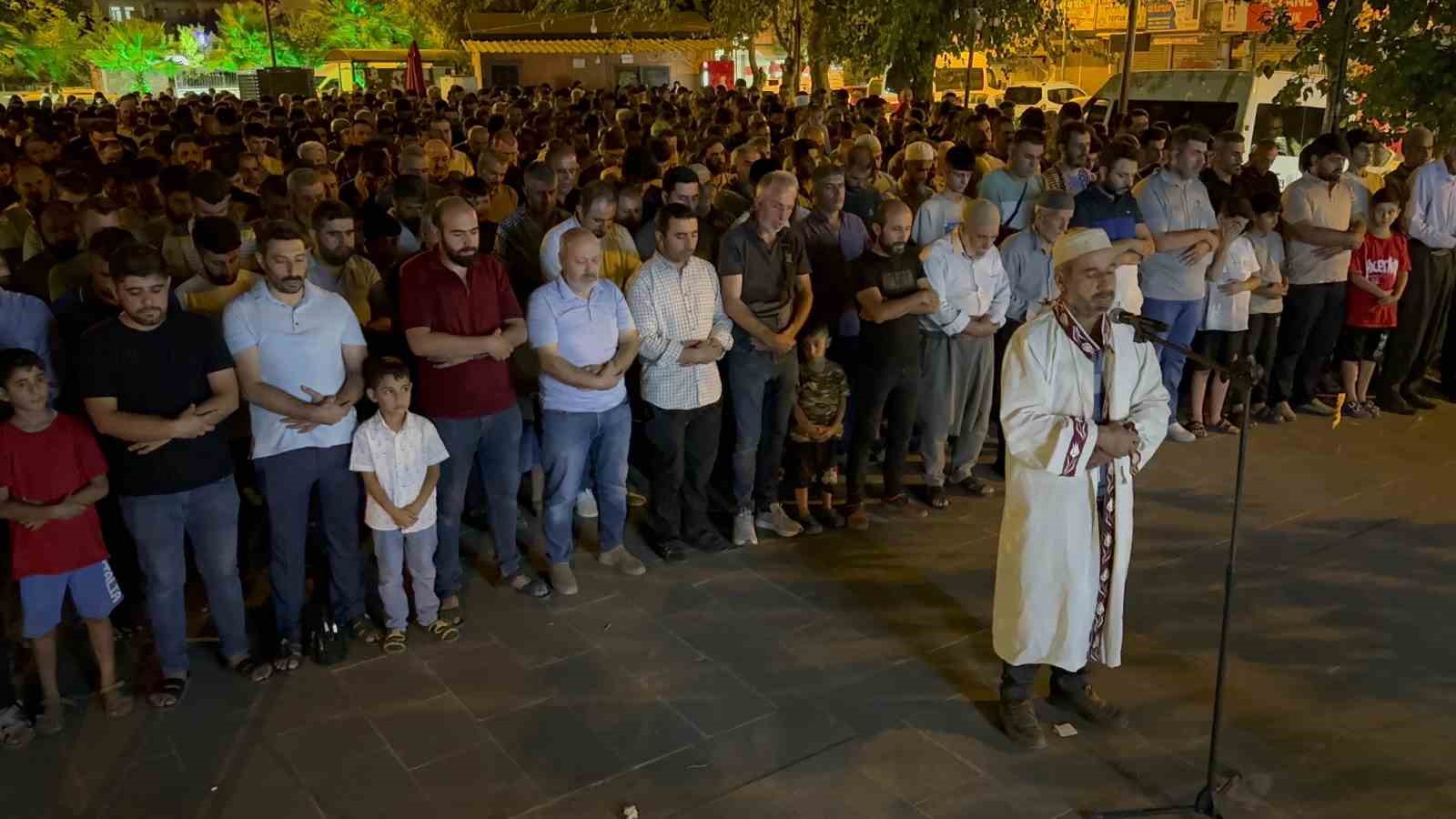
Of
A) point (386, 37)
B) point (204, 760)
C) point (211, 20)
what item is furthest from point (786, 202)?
point (211, 20)

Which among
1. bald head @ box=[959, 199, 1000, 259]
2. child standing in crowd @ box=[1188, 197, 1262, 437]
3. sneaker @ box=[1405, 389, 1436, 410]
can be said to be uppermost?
bald head @ box=[959, 199, 1000, 259]

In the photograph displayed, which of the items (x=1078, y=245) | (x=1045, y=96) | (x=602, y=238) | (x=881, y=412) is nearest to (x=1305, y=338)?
(x=881, y=412)

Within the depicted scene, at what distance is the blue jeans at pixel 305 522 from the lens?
4.93m

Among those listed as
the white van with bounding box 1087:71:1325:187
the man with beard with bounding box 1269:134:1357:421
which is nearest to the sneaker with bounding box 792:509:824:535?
the man with beard with bounding box 1269:134:1357:421

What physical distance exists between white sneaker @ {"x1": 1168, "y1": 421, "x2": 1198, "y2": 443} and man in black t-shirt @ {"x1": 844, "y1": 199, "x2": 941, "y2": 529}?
91.7 inches

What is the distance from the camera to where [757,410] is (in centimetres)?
623

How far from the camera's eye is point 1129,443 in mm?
4059

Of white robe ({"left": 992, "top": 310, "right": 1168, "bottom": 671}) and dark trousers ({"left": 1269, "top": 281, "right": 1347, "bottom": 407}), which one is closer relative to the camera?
white robe ({"left": 992, "top": 310, "right": 1168, "bottom": 671})

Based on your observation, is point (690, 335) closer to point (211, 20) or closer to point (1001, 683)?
point (1001, 683)

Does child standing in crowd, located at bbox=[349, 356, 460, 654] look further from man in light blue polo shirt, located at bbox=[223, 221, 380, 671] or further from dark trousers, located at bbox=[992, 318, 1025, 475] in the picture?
dark trousers, located at bbox=[992, 318, 1025, 475]

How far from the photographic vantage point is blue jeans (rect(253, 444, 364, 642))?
4.93m

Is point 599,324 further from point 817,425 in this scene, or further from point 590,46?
point 590,46

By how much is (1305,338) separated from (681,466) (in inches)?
197

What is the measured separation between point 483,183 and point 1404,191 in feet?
21.7
